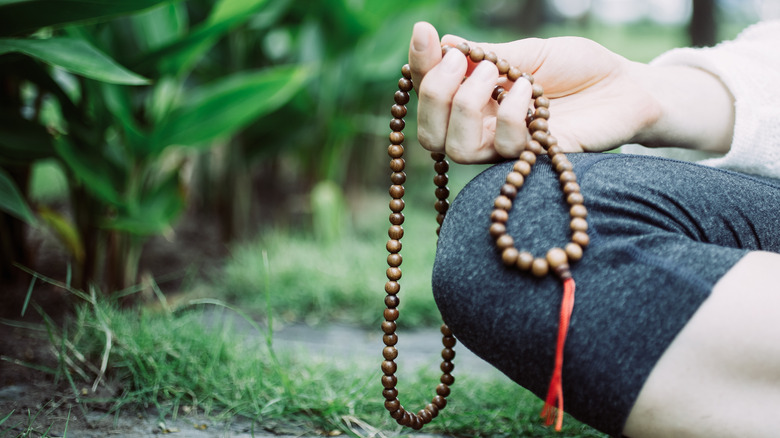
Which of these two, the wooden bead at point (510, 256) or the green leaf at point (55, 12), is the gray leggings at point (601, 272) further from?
the green leaf at point (55, 12)

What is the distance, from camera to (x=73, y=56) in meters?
0.87

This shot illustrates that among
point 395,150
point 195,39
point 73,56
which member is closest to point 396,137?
point 395,150

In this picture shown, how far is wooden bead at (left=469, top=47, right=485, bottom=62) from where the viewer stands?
0.64 metres

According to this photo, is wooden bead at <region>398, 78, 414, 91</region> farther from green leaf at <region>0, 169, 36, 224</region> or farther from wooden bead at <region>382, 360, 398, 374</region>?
green leaf at <region>0, 169, 36, 224</region>

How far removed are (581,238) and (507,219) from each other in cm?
6

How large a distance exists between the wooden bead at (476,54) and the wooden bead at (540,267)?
22 cm

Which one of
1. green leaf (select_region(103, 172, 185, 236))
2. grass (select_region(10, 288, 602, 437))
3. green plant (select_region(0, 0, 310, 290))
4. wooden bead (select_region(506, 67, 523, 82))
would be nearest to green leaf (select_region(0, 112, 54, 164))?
green plant (select_region(0, 0, 310, 290))

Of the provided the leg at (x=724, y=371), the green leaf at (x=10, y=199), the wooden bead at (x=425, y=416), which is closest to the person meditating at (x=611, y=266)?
the leg at (x=724, y=371)

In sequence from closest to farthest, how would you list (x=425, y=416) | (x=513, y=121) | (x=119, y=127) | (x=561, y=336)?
(x=561, y=336)
(x=513, y=121)
(x=425, y=416)
(x=119, y=127)

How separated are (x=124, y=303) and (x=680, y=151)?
1.07 m

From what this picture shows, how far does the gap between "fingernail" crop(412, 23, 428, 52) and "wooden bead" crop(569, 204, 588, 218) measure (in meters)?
0.21

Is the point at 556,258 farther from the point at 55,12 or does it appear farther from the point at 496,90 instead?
the point at 55,12

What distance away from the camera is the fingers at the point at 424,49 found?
0.61 meters

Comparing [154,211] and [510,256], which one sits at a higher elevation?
[510,256]
